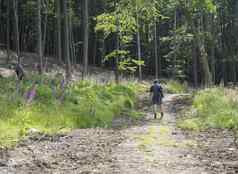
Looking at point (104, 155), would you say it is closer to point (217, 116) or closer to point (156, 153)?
point (156, 153)

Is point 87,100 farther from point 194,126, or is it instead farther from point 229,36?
point 229,36

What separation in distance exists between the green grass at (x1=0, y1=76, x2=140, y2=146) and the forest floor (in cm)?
65

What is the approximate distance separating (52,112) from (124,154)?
5.79 metres

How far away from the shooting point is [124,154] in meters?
9.55

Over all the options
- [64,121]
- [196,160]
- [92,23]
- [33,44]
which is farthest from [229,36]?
[196,160]

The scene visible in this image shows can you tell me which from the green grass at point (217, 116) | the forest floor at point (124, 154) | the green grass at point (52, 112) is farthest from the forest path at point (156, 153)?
the green grass at point (52, 112)

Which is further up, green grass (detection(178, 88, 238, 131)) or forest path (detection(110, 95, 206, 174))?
forest path (detection(110, 95, 206, 174))

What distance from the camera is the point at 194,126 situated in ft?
48.4

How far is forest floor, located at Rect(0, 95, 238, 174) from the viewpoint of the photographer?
8148 millimetres

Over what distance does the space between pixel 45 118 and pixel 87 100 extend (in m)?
4.91

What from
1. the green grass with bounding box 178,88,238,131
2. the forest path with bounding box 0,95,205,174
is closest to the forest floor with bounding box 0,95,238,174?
the forest path with bounding box 0,95,205,174

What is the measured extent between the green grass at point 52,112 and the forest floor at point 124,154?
65cm

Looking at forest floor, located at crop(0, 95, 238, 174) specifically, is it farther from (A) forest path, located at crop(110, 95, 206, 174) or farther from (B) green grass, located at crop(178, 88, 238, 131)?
(B) green grass, located at crop(178, 88, 238, 131)

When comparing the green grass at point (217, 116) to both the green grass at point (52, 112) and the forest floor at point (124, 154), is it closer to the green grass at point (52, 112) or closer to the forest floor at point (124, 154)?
the forest floor at point (124, 154)
